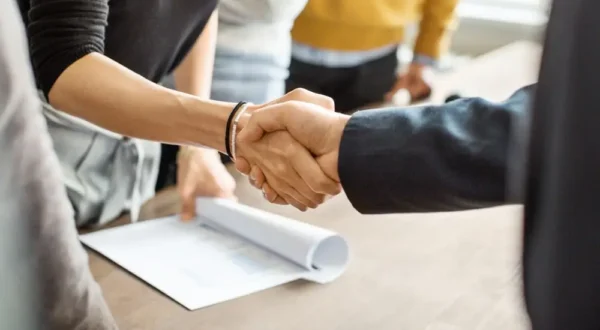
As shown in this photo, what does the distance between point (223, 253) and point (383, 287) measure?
0.21 m

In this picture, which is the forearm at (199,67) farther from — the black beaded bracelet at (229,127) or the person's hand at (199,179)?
the black beaded bracelet at (229,127)

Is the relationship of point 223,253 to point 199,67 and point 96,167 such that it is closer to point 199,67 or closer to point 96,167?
point 96,167

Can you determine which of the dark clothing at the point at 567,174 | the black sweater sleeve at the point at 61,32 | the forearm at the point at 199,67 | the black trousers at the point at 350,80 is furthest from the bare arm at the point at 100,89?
the black trousers at the point at 350,80

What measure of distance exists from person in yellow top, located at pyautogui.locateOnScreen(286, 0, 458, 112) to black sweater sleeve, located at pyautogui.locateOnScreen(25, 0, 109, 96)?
0.71 metres

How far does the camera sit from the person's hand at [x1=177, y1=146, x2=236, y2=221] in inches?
45.9

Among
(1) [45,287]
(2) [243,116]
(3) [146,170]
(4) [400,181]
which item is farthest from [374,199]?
(3) [146,170]

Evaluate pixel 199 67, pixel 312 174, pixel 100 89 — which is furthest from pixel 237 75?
pixel 312 174

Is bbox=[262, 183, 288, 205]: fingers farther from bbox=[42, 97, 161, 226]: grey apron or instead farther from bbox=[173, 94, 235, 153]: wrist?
bbox=[42, 97, 161, 226]: grey apron

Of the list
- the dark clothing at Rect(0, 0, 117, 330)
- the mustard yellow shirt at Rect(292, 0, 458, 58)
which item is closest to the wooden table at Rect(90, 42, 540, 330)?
the dark clothing at Rect(0, 0, 117, 330)

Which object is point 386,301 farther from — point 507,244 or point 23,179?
point 23,179

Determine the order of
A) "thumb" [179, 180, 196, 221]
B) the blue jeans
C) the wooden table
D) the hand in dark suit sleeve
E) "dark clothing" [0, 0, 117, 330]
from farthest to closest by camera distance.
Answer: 1. the blue jeans
2. "thumb" [179, 180, 196, 221]
3. the wooden table
4. the hand in dark suit sleeve
5. "dark clothing" [0, 0, 117, 330]

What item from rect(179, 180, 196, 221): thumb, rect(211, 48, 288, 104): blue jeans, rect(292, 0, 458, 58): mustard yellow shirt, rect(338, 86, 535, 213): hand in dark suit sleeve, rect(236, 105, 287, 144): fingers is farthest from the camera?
rect(292, 0, 458, 58): mustard yellow shirt

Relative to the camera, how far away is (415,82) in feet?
5.96

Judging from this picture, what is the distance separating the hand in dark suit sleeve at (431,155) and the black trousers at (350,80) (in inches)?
36.8
